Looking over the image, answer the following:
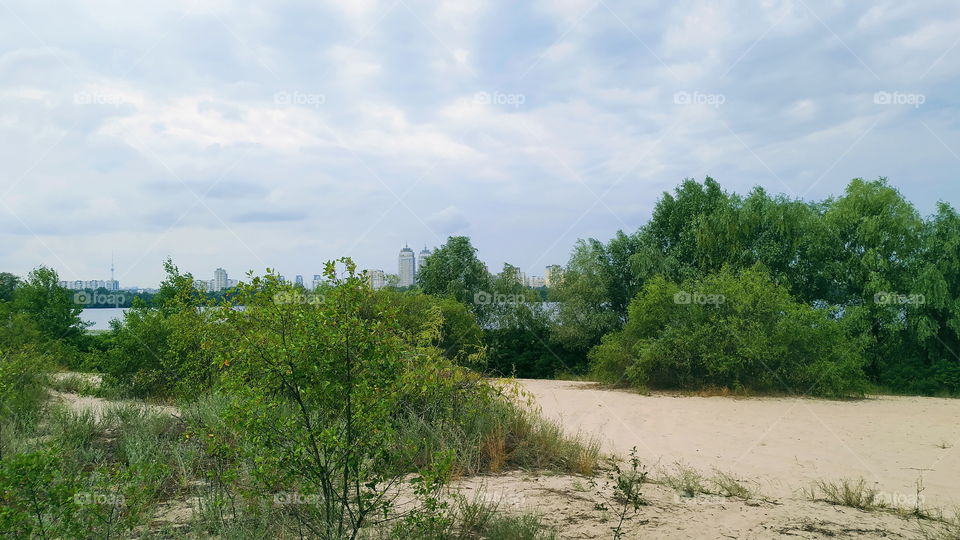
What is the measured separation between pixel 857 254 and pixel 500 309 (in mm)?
15446

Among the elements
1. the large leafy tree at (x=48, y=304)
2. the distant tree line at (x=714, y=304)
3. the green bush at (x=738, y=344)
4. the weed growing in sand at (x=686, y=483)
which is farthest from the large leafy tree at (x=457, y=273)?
the weed growing in sand at (x=686, y=483)

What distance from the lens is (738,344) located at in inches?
649

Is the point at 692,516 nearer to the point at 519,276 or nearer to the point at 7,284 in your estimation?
the point at 519,276

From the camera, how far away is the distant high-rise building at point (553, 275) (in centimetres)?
2965

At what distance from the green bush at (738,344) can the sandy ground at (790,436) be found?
0.92m

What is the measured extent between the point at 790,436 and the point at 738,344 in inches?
239

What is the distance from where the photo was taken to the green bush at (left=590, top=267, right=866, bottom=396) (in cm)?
1638

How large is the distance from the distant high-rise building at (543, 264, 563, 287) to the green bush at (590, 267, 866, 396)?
11379 mm

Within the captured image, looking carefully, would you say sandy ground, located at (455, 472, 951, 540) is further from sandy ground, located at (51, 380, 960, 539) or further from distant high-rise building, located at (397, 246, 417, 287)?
distant high-rise building, located at (397, 246, 417, 287)

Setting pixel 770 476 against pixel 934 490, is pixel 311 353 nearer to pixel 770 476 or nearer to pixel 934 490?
pixel 770 476

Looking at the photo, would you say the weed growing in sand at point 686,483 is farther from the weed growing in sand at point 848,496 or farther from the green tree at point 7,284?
the green tree at point 7,284

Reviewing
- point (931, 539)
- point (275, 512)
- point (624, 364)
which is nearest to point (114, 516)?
point (275, 512)

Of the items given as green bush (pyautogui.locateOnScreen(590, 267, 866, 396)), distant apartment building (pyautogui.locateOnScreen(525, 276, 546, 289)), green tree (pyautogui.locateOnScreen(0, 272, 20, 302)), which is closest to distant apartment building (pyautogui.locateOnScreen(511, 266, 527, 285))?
distant apartment building (pyautogui.locateOnScreen(525, 276, 546, 289))

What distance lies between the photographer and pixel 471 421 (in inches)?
306
